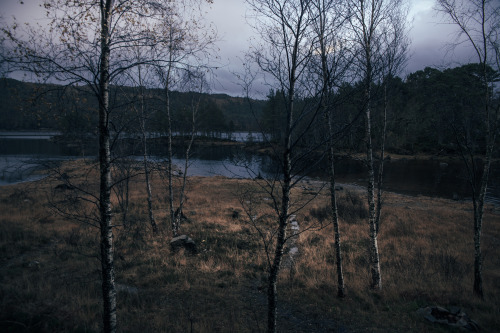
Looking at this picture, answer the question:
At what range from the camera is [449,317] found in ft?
20.3

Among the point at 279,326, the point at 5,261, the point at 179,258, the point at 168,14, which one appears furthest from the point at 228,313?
the point at 5,261

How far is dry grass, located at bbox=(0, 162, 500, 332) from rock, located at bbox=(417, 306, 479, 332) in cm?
28

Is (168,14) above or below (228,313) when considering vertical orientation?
above

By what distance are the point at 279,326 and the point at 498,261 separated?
10.9 metres

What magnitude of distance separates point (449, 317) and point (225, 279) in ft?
20.8

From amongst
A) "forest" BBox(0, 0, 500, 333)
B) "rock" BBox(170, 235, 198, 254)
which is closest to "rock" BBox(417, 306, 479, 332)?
"forest" BBox(0, 0, 500, 333)

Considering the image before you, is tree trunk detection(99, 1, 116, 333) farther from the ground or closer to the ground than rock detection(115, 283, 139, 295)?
farther from the ground

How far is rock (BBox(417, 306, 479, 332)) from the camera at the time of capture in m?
5.94

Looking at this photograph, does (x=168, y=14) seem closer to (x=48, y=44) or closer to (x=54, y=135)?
(x=48, y=44)

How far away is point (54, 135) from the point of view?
15.6 feet

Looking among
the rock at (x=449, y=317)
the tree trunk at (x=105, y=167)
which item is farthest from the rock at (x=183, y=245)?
the rock at (x=449, y=317)

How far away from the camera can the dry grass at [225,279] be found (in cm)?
594

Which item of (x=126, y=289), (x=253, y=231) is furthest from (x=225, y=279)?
(x=253, y=231)

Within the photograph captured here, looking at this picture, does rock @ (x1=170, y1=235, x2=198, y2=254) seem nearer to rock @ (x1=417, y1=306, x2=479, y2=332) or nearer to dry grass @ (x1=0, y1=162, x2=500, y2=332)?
dry grass @ (x1=0, y1=162, x2=500, y2=332)
